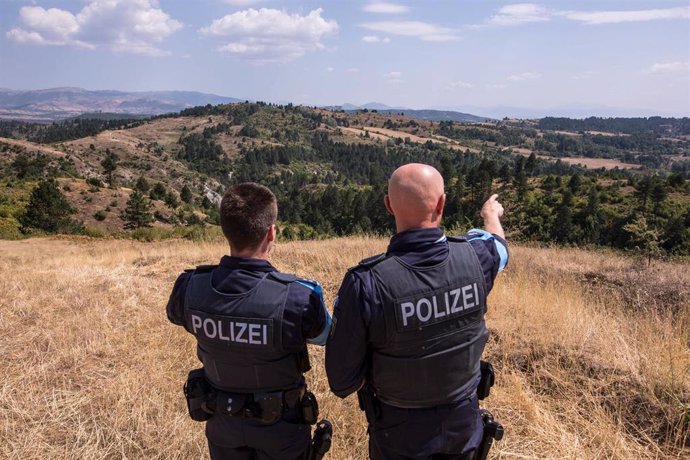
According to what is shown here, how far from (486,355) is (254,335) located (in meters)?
3.20

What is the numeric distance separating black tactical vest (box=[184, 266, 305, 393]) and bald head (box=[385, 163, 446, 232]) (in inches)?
27.5

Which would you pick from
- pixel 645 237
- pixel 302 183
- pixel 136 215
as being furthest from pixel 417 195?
pixel 302 183

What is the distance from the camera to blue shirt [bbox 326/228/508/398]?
2.06m

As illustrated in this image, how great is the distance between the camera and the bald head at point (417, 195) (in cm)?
212

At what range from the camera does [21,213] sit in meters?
33.8

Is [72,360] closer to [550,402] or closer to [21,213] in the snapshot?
[550,402]

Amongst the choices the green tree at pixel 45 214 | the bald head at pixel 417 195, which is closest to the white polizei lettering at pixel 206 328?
the bald head at pixel 417 195

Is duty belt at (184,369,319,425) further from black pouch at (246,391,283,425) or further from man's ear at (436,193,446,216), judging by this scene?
man's ear at (436,193,446,216)

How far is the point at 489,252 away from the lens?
2381mm

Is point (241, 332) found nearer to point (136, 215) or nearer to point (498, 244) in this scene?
point (498, 244)

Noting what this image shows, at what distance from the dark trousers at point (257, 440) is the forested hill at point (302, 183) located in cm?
819

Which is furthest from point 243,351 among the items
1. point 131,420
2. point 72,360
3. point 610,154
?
point 610,154

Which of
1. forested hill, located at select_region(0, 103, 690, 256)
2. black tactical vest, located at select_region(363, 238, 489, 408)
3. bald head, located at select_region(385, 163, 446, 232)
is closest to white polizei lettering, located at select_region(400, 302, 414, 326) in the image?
black tactical vest, located at select_region(363, 238, 489, 408)

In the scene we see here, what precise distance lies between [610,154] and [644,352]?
9091 inches
